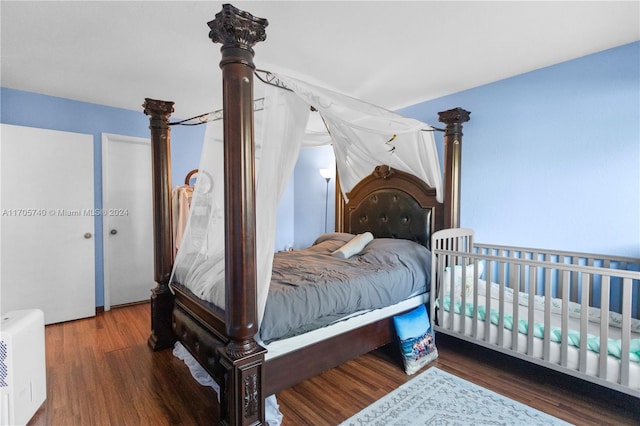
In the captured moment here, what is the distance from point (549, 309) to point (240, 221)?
2.01 m

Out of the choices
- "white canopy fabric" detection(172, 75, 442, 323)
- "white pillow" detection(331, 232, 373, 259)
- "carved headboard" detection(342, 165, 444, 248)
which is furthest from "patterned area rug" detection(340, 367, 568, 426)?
"carved headboard" detection(342, 165, 444, 248)

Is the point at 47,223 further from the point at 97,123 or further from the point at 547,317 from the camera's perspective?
the point at 547,317

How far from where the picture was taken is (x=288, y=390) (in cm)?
206

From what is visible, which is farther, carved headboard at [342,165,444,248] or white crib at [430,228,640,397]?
carved headboard at [342,165,444,248]

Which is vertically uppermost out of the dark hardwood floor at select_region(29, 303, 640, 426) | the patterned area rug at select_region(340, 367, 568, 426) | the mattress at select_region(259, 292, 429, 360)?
the mattress at select_region(259, 292, 429, 360)

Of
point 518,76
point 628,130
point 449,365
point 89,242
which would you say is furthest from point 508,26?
point 89,242

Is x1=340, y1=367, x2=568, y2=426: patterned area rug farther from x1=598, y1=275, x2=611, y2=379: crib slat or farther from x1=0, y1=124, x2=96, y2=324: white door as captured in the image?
x1=0, y1=124, x2=96, y2=324: white door

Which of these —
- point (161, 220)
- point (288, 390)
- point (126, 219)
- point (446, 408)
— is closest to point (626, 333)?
point (446, 408)

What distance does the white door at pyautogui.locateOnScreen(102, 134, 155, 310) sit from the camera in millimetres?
3547

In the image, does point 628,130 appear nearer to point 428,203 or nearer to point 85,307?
point 428,203

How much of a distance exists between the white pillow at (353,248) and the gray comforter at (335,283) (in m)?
0.05

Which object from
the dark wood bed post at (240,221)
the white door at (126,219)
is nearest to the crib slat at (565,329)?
the dark wood bed post at (240,221)

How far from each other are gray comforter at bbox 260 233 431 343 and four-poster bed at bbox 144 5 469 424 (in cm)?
15

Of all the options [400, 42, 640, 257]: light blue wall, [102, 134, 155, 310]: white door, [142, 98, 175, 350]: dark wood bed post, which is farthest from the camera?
[102, 134, 155, 310]: white door
